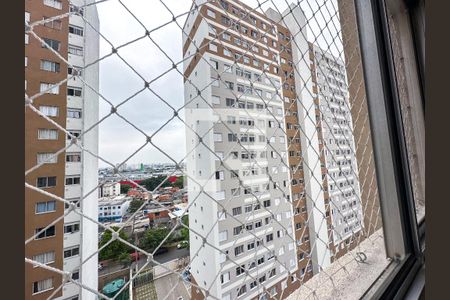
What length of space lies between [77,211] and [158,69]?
0.25 meters

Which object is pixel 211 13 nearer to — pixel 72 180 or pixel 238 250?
pixel 72 180

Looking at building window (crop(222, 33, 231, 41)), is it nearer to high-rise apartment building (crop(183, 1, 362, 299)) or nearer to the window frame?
high-rise apartment building (crop(183, 1, 362, 299))

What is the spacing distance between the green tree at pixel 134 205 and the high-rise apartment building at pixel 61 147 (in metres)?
0.05

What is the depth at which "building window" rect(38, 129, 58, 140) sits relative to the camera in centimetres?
27

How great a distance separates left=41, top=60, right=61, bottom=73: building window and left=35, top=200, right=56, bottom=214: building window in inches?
6.6

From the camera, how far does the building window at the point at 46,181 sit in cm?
26

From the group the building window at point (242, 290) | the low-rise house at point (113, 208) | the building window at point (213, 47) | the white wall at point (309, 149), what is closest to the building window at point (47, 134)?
the low-rise house at point (113, 208)

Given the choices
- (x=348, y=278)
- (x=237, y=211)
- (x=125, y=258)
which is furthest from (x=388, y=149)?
(x=125, y=258)

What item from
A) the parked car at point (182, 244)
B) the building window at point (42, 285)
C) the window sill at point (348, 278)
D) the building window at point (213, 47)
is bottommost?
the window sill at point (348, 278)

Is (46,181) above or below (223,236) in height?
above

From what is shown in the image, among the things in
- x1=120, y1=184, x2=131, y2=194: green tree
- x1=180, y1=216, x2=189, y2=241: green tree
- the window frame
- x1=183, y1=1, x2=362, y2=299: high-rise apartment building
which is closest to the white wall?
x1=183, y1=1, x2=362, y2=299: high-rise apartment building

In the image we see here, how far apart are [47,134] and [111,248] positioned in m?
0.18

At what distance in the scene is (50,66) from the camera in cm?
28

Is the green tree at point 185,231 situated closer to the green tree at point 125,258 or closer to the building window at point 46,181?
the green tree at point 125,258
